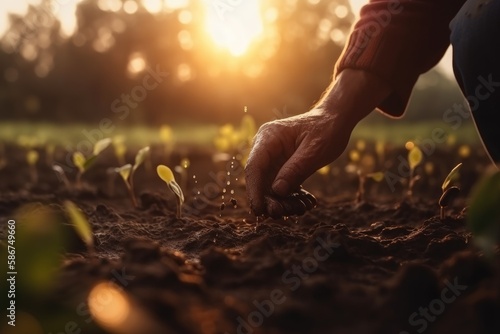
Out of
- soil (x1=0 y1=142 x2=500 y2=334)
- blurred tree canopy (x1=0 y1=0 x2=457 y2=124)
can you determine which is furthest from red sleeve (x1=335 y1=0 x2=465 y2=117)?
blurred tree canopy (x1=0 y1=0 x2=457 y2=124)

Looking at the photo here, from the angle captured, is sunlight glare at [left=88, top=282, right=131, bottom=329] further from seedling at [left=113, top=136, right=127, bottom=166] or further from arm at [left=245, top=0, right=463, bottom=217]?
seedling at [left=113, top=136, right=127, bottom=166]

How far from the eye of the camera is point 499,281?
1.03 m

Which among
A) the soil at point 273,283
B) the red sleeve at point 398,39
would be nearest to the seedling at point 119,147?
the soil at point 273,283

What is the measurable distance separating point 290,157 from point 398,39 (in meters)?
0.70

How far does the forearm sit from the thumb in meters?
0.24

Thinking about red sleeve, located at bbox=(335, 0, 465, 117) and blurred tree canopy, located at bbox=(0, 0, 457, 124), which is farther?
blurred tree canopy, located at bbox=(0, 0, 457, 124)

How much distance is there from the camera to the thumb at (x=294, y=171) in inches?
74.3

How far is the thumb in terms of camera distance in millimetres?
1888

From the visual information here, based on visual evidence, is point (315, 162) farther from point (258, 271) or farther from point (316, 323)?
point (316, 323)

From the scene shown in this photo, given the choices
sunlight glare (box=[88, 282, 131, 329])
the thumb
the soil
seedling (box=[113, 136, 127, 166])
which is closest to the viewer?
sunlight glare (box=[88, 282, 131, 329])

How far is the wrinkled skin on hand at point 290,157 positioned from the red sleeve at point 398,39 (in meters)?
0.28

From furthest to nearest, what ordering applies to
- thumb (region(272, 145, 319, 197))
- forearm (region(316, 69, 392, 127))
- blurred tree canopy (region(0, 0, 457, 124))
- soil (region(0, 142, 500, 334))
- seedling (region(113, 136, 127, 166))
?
blurred tree canopy (region(0, 0, 457, 124)) → seedling (region(113, 136, 127, 166)) → forearm (region(316, 69, 392, 127)) → thumb (region(272, 145, 319, 197)) → soil (region(0, 142, 500, 334))

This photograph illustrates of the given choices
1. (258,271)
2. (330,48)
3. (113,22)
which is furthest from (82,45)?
(258,271)

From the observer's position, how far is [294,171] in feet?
6.32
